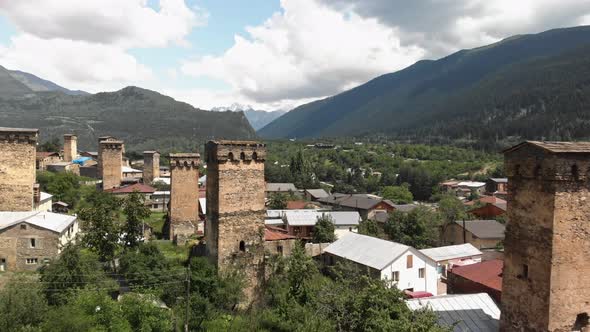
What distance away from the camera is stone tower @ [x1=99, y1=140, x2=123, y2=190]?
57250 millimetres

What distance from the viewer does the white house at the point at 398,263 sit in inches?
1108

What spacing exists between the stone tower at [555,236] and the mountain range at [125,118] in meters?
111

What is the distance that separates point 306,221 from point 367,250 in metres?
14.2

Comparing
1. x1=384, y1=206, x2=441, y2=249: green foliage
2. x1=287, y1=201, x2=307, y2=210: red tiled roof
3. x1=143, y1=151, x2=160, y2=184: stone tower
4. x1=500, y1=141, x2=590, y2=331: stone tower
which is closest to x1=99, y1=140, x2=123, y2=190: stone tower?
x1=143, y1=151, x2=160, y2=184: stone tower

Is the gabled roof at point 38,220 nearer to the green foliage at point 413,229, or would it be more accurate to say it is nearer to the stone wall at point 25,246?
the stone wall at point 25,246

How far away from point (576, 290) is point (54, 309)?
64.0 ft

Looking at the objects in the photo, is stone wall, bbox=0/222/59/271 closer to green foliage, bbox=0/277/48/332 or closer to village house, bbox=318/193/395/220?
green foliage, bbox=0/277/48/332

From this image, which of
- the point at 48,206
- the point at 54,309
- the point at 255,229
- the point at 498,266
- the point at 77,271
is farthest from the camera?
the point at 48,206

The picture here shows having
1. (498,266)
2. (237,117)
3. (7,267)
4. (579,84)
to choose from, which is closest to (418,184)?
(498,266)

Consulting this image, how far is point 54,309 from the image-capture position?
19.0 metres

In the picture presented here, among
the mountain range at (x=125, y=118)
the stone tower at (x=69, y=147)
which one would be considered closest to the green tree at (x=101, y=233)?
the stone tower at (x=69, y=147)

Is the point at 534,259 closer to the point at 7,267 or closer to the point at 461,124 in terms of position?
the point at 7,267

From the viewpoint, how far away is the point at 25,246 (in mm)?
25406

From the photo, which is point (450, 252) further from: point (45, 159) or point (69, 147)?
point (69, 147)
